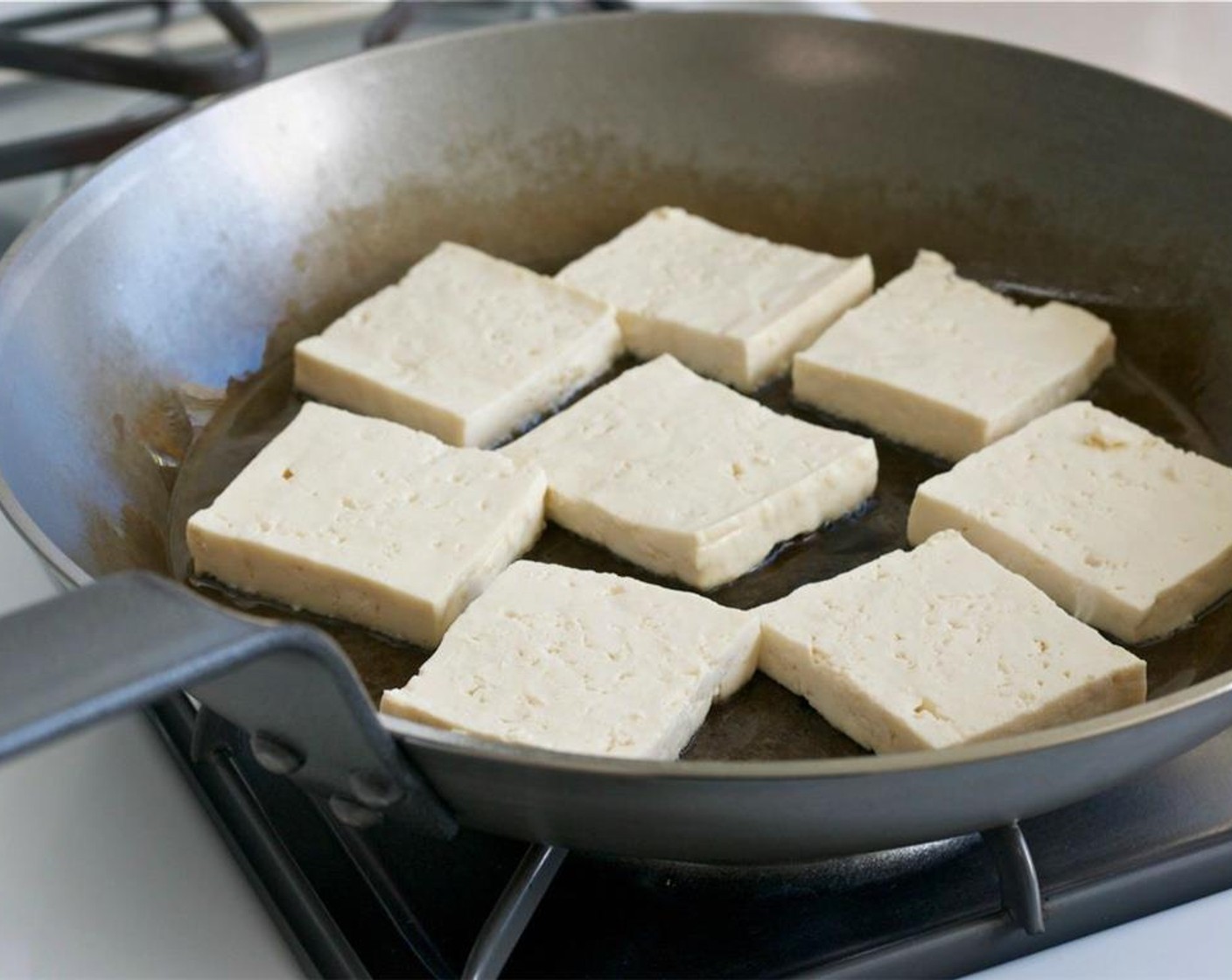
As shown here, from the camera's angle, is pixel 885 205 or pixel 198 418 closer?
pixel 198 418

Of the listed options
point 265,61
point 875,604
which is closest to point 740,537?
point 875,604

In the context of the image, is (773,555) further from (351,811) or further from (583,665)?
(351,811)

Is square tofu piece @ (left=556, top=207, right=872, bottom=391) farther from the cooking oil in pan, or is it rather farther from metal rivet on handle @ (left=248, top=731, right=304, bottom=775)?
metal rivet on handle @ (left=248, top=731, right=304, bottom=775)

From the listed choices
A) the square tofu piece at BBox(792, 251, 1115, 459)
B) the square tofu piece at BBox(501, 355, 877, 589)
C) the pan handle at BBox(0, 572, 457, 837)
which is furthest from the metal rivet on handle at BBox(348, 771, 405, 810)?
the square tofu piece at BBox(792, 251, 1115, 459)

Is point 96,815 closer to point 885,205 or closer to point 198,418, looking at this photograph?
point 198,418

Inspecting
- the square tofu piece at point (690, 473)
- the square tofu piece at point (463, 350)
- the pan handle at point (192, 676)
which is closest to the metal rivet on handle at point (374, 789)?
the pan handle at point (192, 676)
